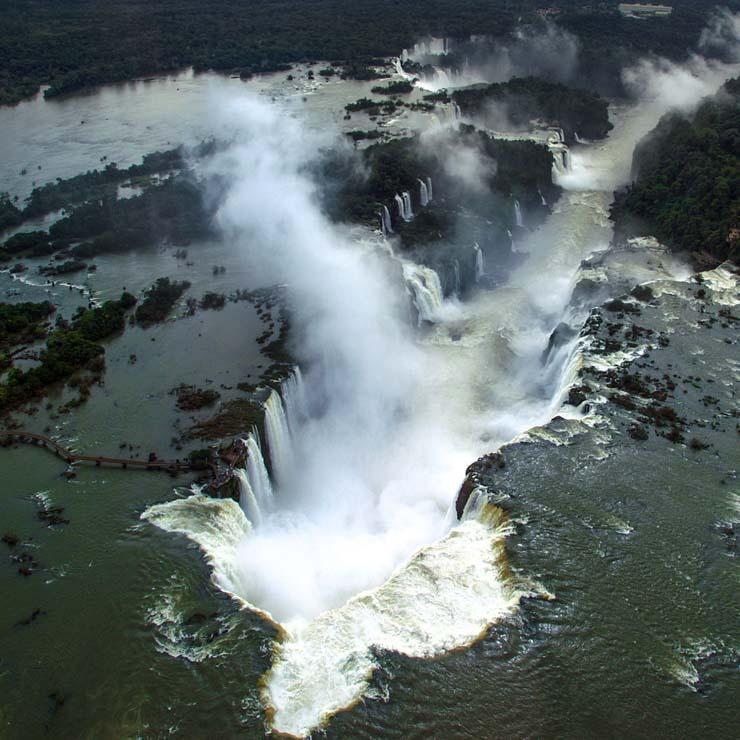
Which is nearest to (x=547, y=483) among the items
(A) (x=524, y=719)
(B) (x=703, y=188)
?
(A) (x=524, y=719)

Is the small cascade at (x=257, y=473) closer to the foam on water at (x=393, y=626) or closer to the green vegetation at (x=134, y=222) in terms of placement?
the foam on water at (x=393, y=626)

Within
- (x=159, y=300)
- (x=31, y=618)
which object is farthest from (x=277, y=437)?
(x=159, y=300)

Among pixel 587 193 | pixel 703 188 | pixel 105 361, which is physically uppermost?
pixel 105 361

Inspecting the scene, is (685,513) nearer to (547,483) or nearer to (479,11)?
(547,483)

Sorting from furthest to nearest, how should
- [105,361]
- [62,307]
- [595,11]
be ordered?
[595,11] → [62,307] → [105,361]

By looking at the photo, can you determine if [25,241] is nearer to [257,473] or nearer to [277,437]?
[277,437]
